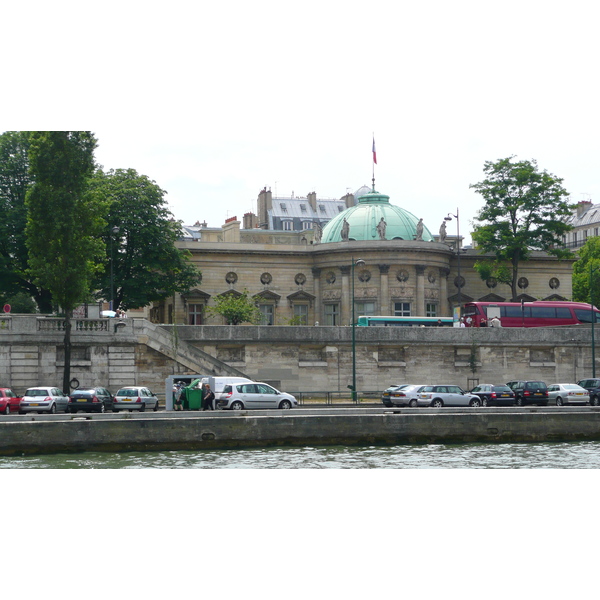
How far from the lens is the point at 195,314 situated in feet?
241

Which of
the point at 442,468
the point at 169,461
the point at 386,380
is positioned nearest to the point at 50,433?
the point at 169,461

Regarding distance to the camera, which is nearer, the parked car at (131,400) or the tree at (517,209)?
the parked car at (131,400)

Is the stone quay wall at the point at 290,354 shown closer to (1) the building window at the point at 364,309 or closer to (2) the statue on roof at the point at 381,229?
(1) the building window at the point at 364,309

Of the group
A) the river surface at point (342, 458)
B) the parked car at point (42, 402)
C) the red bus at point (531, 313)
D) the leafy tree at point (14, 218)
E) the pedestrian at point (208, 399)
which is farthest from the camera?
the red bus at point (531, 313)

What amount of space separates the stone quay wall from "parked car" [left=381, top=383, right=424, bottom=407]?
791 cm

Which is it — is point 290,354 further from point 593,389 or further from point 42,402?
point 42,402

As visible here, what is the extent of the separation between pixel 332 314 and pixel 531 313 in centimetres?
1615

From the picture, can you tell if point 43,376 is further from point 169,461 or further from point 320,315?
point 320,315

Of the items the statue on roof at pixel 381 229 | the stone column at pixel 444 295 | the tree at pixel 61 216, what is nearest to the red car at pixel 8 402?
the tree at pixel 61 216

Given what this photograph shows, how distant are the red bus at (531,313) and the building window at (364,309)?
33.3 ft

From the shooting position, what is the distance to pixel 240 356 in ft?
177

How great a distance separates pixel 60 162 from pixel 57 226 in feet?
9.18

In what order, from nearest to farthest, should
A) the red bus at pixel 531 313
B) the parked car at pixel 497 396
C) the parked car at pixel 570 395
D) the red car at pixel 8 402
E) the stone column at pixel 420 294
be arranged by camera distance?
1. the red car at pixel 8 402
2. the parked car at pixel 497 396
3. the parked car at pixel 570 395
4. the red bus at pixel 531 313
5. the stone column at pixel 420 294

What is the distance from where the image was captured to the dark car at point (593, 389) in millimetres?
48156
